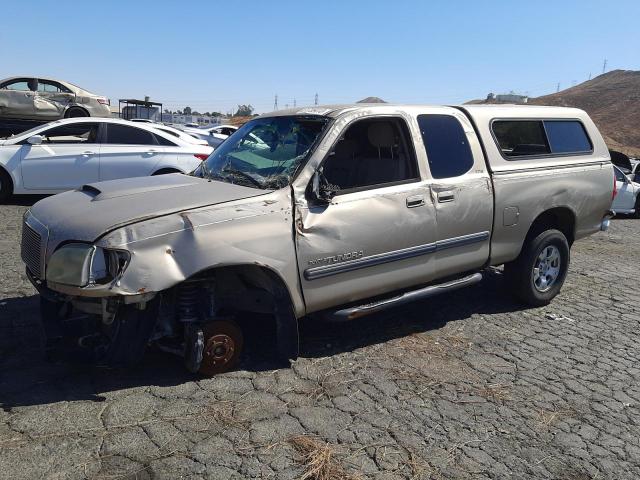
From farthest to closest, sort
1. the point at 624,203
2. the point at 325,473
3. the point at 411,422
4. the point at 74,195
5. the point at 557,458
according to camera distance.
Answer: the point at 624,203 < the point at 74,195 < the point at 411,422 < the point at 557,458 < the point at 325,473

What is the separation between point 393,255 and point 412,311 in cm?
135

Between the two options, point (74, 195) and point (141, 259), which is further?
point (74, 195)

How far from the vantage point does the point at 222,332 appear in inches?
153

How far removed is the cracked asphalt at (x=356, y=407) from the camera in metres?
3.07

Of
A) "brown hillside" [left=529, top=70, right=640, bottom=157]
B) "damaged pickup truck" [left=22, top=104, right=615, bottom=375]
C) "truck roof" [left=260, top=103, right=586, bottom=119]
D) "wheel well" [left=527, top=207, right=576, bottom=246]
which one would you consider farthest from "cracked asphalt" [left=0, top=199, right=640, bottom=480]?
"brown hillside" [left=529, top=70, right=640, bottom=157]

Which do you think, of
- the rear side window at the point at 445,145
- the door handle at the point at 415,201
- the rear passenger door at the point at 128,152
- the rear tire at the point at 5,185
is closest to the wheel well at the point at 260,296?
the door handle at the point at 415,201

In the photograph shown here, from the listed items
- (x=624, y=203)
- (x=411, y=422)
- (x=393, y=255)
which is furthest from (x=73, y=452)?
(x=624, y=203)

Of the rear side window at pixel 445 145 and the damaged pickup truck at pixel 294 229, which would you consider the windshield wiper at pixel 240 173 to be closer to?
the damaged pickup truck at pixel 294 229

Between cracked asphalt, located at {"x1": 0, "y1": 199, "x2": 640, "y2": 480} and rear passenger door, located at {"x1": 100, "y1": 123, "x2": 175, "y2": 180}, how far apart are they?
4.82 metres

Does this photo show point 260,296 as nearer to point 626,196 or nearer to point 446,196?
point 446,196

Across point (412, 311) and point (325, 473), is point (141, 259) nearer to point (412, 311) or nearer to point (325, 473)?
point (325, 473)

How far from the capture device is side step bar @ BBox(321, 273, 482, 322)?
4184 mm

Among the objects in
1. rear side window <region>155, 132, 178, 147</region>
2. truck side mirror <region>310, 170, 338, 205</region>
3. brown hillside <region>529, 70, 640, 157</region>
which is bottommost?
truck side mirror <region>310, 170, 338, 205</region>

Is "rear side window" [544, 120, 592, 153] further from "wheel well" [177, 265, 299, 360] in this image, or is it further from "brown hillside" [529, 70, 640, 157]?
"brown hillside" [529, 70, 640, 157]
